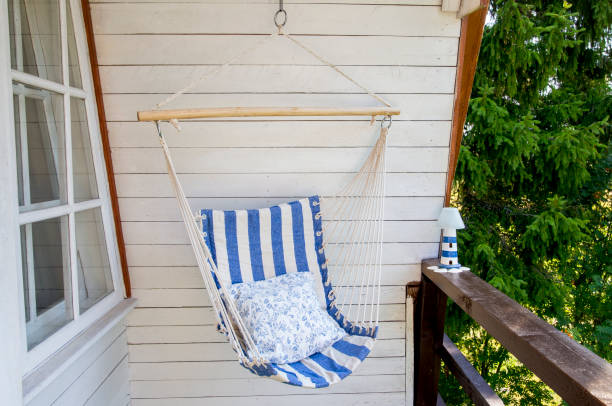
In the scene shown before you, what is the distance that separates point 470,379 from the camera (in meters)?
1.73

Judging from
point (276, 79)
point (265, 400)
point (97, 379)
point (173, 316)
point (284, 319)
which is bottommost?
point (265, 400)

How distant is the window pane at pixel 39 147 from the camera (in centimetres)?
125

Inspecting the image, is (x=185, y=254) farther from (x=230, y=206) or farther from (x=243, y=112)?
(x=243, y=112)

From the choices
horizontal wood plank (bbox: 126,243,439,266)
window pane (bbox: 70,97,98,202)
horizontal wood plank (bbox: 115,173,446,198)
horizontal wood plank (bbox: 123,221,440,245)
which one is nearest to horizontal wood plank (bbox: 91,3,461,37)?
window pane (bbox: 70,97,98,202)

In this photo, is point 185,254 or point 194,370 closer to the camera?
point 185,254

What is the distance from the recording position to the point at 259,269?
6.10 ft

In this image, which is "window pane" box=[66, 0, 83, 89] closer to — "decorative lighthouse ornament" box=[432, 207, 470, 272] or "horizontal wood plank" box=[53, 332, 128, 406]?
"horizontal wood plank" box=[53, 332, 128, 406]

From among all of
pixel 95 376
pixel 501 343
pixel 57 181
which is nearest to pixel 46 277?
pixel 57 181

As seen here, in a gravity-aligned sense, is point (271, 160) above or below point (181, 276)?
above

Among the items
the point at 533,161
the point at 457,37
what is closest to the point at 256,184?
the point at 457,37

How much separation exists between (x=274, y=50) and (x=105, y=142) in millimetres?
807

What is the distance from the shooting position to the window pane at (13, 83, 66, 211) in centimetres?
125

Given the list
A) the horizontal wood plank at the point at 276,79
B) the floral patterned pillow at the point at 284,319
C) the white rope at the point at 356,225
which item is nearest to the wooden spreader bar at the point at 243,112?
the white rope at the point at 356,225

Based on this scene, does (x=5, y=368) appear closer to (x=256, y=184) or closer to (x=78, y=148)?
(x=78, y=148)
